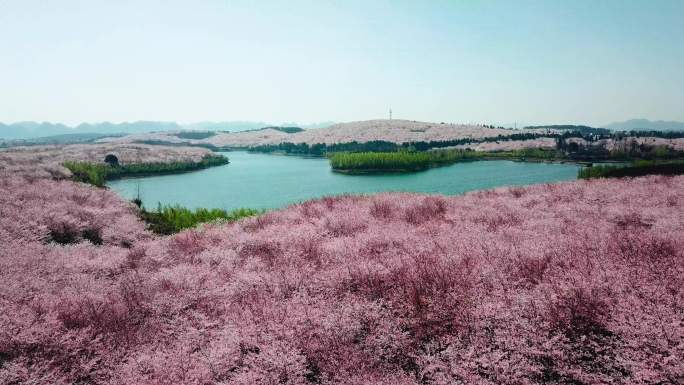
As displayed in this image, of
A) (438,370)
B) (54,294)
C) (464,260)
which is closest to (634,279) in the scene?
(464,260)

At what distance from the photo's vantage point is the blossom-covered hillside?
200 inches

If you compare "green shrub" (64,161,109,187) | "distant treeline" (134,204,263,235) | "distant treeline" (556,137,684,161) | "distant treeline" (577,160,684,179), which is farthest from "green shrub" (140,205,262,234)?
"distant treeline" (556,137,684,161)

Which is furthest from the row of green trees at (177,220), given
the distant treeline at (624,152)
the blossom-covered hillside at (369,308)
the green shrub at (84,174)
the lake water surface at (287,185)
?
the distant treeline at (624,152)

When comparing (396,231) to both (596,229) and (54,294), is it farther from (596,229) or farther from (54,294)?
(54,294)

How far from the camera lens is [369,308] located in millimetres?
6730

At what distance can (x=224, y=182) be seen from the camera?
12312cm

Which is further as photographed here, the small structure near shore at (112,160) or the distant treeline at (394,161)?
the distant treeline at (394,161)

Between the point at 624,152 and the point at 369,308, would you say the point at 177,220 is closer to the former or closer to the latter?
the point at 369,308

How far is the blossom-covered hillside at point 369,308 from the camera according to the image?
508cm

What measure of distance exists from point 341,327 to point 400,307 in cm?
122

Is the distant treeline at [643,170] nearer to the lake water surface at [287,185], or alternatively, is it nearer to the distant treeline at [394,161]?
the lake water surface at [287,185]

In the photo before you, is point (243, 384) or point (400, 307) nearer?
point (243, 384)

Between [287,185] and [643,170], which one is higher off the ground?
[643,170]

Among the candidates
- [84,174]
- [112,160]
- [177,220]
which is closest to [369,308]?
[177,220]
